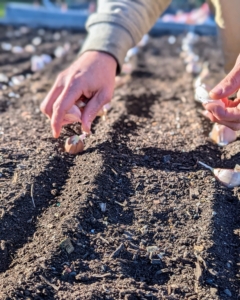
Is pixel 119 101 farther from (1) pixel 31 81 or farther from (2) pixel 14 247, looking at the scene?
(2) pixel 14 247

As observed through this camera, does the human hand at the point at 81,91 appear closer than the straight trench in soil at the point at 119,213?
No

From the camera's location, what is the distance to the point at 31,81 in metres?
3.37

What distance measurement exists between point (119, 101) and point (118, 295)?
5.32 feet

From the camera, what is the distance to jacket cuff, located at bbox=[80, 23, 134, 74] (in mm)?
2188

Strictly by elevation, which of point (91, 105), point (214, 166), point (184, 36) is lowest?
point (184, 36)

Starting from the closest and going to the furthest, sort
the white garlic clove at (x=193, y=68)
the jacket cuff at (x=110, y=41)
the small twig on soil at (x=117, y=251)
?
the small twig on soil at (x=117, y=251) → the jacket cuff at (x=110, y=41) → the white garlic clove at (x=193, y=68)

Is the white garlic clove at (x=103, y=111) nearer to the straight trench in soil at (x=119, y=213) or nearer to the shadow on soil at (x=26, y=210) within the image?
the straight trench in soil at (x=119, y=213)

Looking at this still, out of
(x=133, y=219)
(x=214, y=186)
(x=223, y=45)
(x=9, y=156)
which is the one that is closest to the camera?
(x=133, y=219)

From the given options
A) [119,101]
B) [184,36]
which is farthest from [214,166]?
[184,36]

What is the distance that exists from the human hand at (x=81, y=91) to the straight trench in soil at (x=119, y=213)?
177 mm

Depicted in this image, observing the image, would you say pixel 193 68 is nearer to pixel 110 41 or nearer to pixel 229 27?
pixel 229 27

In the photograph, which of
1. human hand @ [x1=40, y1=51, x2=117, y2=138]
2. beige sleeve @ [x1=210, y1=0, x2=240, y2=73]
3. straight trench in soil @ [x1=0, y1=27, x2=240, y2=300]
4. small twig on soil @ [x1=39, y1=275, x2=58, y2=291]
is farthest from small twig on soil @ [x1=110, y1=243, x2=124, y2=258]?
beige sleeve @ [x1=210, y1=0, x2=240, y2=73]

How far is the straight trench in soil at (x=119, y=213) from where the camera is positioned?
4.67 feet

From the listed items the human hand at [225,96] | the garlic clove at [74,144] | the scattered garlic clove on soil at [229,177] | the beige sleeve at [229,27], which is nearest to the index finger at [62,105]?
the garlic clove at [74,144]
